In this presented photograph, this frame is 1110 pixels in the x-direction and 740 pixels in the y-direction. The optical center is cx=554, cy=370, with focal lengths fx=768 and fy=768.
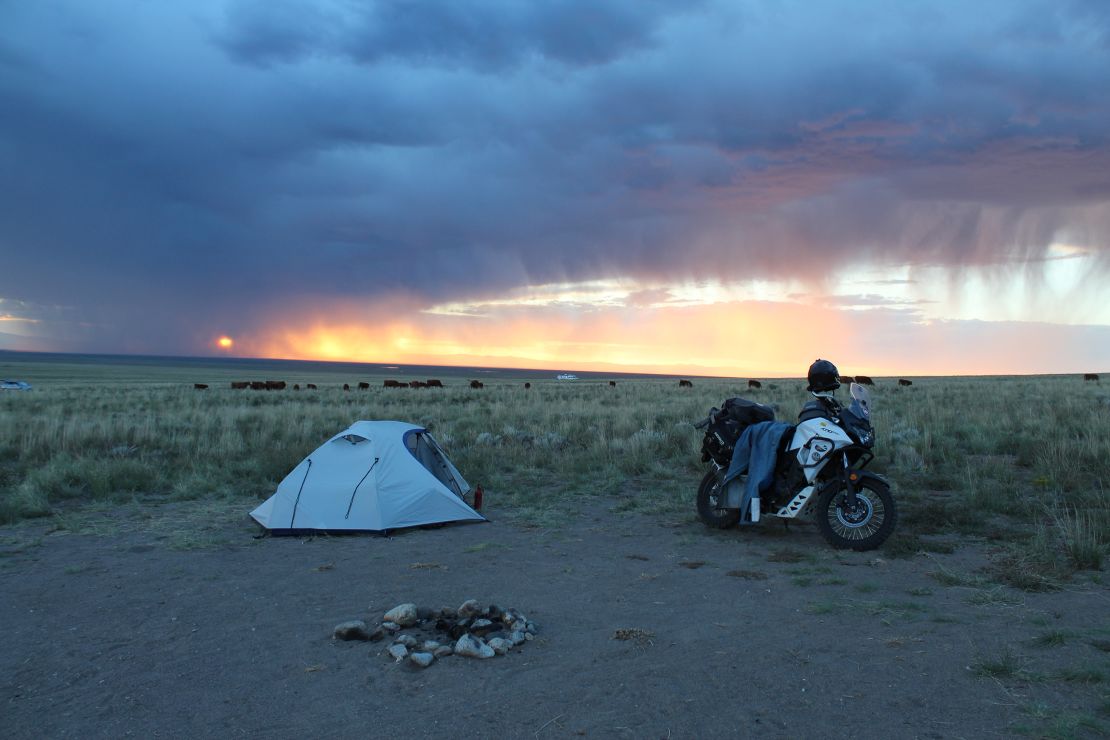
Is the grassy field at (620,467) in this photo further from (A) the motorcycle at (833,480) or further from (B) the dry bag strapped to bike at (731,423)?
(B) the dry bag strapped to bike at (731,423)

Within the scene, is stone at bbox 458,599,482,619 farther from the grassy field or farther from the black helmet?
the black helmet

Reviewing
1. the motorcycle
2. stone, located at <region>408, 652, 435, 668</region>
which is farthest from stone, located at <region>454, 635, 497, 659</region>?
the motorcycle

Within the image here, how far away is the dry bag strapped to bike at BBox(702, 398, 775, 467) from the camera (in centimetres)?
918

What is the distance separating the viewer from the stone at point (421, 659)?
5141mm

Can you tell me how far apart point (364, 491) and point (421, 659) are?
4.75 meters

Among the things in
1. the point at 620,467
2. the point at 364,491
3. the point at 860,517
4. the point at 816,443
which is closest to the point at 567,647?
the point at 816,443

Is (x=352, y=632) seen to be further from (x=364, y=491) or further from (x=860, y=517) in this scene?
(x=860, y=517)

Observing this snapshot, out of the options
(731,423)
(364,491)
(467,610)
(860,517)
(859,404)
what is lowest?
(467,610)

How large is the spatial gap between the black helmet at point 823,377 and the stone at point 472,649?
5006 mm

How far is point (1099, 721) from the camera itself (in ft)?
13.2

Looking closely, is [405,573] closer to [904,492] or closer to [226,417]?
[904,492]

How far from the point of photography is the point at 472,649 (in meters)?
5.25

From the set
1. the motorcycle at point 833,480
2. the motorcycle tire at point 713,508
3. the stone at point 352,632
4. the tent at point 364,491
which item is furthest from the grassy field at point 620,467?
the stone at point 352,632

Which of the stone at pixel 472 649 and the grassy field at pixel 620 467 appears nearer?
the stone at pixel 472 649
